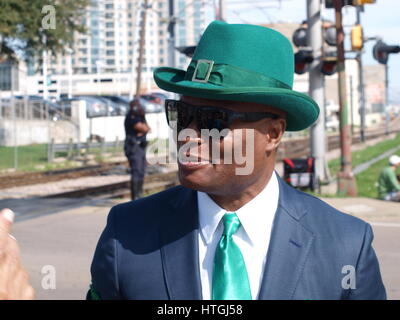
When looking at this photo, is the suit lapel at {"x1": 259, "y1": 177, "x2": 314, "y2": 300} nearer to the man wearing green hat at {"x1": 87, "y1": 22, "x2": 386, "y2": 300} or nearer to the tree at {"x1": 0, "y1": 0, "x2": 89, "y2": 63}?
the man wearing green hat at {"x1": 87, "y1": 22, "x2": 386, "y2": 300}

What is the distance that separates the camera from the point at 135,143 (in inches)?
563

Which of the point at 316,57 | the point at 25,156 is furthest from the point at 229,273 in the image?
the point at 25,156

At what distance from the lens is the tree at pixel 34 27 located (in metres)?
22.8

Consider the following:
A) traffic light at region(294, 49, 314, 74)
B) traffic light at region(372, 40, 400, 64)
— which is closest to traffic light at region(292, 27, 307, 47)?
traffic light at region(294, 49, 314, 74)

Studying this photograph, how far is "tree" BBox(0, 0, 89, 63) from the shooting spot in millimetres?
22788

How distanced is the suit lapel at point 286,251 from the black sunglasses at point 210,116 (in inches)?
11.6

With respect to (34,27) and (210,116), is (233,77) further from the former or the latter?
(34,27)

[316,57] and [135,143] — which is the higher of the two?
[316,57]

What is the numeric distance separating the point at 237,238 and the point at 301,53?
1226 centimetres

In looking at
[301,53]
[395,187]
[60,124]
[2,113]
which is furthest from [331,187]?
[2,113]

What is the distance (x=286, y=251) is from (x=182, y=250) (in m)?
0.33
